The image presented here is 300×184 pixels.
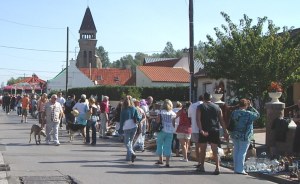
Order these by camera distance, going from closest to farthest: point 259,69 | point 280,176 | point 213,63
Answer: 1. point 280,176
2. point 259,69
3. point 213,63

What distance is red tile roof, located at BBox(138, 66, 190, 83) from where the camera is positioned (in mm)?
67938

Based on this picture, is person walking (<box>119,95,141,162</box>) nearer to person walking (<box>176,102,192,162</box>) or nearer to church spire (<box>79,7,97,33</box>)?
person walking (<box>176,102,192,162</box>)

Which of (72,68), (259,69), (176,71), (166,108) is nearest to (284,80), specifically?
(259,69)

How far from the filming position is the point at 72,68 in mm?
84812

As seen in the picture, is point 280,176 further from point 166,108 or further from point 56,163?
point 56,163

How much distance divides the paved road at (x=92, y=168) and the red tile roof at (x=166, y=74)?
50.8m

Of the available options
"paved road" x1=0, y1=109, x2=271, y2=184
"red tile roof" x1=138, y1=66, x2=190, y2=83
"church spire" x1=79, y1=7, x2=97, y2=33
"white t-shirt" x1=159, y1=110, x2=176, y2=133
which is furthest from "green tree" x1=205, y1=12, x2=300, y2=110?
"church spire" x1=79, y1=7, x2=97, y2=33

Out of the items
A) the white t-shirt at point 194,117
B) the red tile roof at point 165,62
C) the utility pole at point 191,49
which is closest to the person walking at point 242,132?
the white t-shirt at point 194,117

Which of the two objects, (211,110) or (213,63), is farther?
(213,63)

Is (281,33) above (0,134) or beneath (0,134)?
above

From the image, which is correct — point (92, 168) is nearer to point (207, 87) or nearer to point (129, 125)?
point (129, 125)

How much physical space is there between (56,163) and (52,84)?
76.8 m

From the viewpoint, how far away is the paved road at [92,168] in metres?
10.8

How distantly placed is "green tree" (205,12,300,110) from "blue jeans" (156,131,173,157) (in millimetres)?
8500
